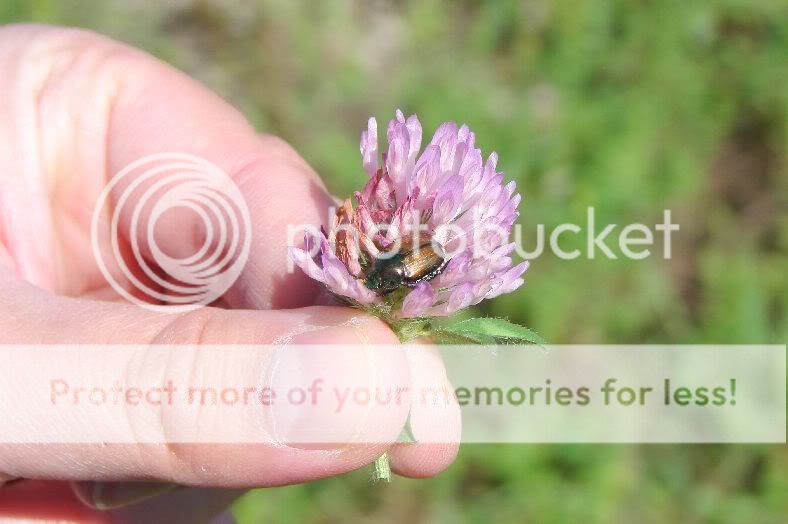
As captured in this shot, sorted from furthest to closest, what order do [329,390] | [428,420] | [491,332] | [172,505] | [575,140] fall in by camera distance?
1. [575,140]
2. [172,505]
3. [428,420]
4. [491,332]
5. [329,390]

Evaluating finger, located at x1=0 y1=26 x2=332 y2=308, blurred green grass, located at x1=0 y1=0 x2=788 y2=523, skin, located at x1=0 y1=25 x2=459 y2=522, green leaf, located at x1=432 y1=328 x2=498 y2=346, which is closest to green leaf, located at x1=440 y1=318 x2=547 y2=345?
green leaf, located at x1=432 y1=328 x2=498 y2=346

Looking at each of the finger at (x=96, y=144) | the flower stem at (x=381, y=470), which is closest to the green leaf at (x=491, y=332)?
the flower stem at (x=381, y=470)

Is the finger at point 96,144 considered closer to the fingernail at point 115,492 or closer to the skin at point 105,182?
the skin at point 105,182

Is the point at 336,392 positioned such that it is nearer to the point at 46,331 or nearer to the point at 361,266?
the point at 361,266
